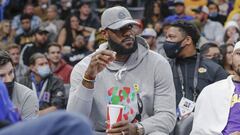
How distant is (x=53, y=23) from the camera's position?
1449 cm

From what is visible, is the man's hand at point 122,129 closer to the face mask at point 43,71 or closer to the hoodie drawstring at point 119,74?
the hoodie drawstring at point 119,74

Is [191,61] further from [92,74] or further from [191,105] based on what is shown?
[92,74]

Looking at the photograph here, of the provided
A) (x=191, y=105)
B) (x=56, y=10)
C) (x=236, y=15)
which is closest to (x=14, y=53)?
(x=56, y=10)

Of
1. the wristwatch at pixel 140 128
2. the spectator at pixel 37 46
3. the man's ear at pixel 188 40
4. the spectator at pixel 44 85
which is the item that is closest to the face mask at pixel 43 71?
the spectator at pixel 44 85

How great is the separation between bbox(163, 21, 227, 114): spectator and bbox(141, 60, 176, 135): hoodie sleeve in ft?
3.43

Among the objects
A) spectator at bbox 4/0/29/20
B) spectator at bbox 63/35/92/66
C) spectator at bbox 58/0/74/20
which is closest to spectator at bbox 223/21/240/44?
spectator at bbox 63/35/92/66

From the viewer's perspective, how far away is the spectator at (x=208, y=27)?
12867 mm

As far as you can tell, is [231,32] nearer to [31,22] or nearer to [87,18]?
[87,18]

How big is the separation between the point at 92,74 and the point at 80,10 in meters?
9.54

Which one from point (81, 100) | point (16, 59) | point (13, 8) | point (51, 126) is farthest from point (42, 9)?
point (51, 126)

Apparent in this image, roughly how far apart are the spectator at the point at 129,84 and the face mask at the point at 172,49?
4.42ft

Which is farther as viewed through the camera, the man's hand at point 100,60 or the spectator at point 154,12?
the spectator at point 154,12

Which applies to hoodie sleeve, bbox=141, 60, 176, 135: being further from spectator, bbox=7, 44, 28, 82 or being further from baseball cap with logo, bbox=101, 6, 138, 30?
spectator, bbox=7, 44, 28, 82

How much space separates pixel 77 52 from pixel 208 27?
108 inches
